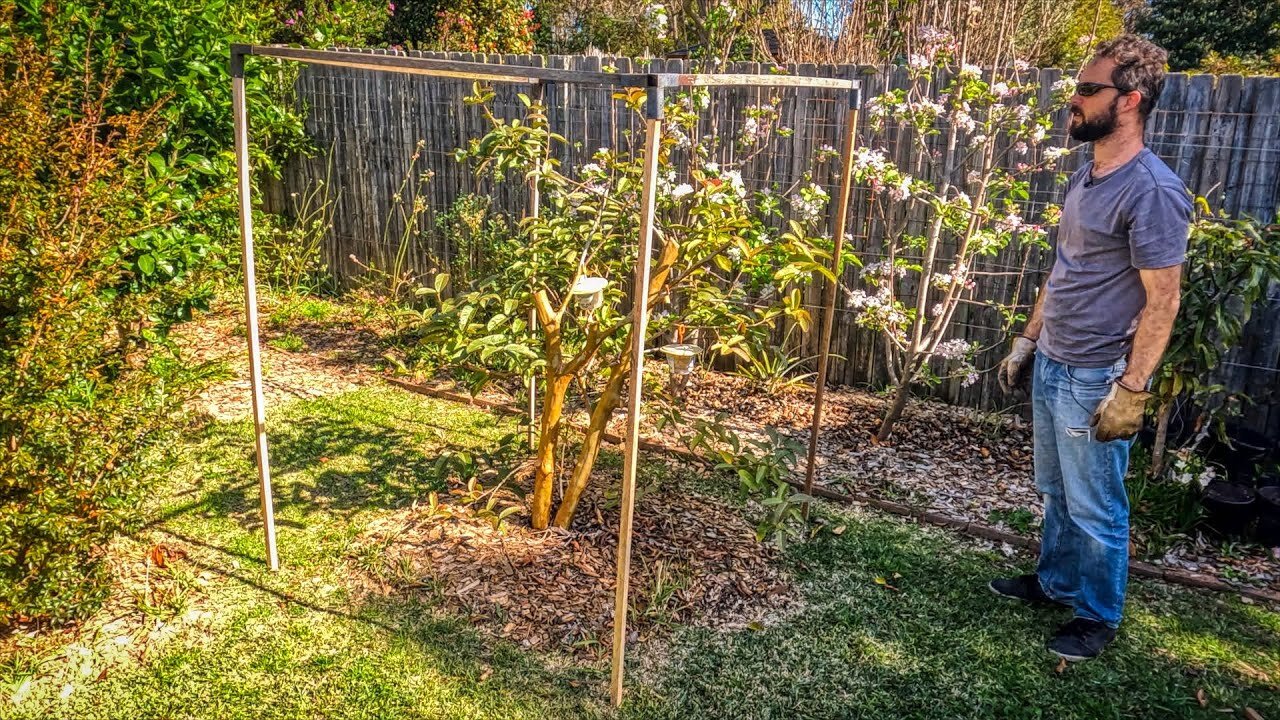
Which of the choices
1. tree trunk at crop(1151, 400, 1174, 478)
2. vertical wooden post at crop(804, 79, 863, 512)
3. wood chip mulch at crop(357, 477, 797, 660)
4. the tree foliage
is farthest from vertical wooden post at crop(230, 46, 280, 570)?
the tree foliage

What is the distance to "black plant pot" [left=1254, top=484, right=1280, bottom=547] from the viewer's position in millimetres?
3828

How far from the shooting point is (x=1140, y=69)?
2748mm

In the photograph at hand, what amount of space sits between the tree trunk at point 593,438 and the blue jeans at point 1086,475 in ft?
4.88

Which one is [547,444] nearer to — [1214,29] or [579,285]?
[579,285]

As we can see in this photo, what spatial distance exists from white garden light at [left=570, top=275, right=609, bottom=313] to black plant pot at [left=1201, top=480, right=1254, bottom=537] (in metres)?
2.90

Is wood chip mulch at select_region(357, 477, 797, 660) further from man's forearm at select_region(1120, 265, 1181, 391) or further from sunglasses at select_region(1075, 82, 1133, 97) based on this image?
sunglasses at select_region(1075, 82, 1133, 97)

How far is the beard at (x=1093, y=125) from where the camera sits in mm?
2793

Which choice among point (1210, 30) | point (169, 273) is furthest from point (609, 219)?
point (1210, 30)

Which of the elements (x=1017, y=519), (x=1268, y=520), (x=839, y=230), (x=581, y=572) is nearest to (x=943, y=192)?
(x=839, y=230)

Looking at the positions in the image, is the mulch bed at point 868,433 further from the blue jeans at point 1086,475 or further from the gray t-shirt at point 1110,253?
the gray t-shirt at point 1110,253

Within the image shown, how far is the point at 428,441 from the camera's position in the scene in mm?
4754

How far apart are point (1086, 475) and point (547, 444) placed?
1.93 meters

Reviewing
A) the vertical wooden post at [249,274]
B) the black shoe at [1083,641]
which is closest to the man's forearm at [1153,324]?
the black shoe at [1083,641]

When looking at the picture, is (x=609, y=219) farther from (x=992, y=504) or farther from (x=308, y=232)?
(x=308, y=232)
